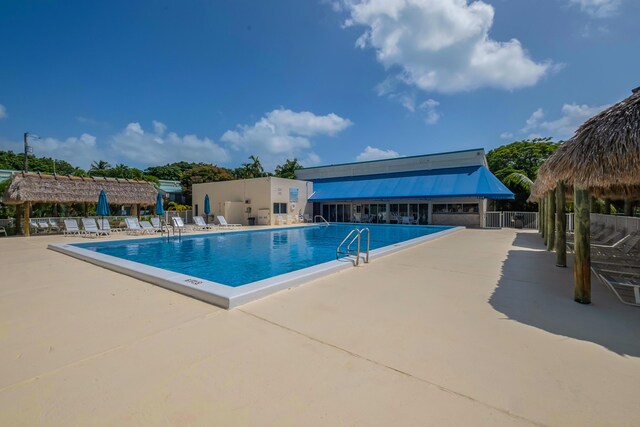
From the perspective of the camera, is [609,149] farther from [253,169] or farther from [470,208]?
[253,169]

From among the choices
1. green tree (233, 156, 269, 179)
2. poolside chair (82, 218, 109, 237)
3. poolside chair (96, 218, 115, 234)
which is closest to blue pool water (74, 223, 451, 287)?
poolside chair (82, 218, 109, 237)

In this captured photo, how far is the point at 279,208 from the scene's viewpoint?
83.8ft

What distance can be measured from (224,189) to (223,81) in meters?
11.1

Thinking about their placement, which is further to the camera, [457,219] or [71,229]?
[457,219]

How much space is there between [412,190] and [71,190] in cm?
2420

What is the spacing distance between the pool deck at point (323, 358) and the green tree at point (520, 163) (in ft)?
78.0

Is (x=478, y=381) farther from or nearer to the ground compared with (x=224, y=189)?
nearer to the ground

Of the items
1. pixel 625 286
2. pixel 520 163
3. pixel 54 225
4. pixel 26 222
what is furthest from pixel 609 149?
pixel 520 163

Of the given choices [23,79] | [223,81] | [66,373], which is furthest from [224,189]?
[66,373]

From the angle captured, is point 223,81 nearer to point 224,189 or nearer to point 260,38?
point 260,38

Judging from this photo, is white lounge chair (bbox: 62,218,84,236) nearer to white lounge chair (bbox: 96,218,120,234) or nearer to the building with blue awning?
white lounge chair (bbox: 96,218,120,234)

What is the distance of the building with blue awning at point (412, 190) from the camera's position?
867 inches

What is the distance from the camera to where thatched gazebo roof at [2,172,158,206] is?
52.8ft

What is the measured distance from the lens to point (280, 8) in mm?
12430
